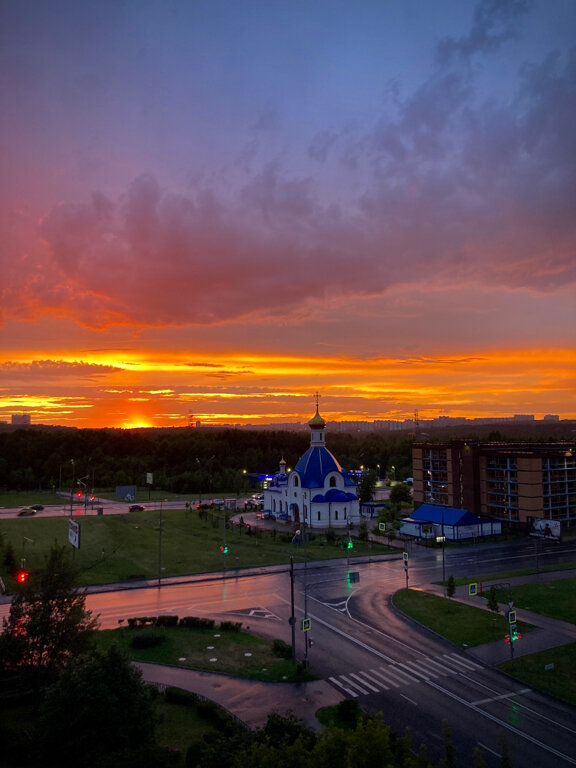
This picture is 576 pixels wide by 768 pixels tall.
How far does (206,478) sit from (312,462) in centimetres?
6170

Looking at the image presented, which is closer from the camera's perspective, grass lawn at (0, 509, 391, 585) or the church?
grass lawn at (0, 509, 391, 585)

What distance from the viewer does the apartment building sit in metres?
84.4

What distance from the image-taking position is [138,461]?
17088cm

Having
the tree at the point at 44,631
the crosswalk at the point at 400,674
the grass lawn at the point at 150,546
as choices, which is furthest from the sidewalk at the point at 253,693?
the grass lawn at the point at 150,546

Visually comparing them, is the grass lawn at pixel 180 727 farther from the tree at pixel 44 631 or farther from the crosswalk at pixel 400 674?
the crosswalk at pixel 400 674

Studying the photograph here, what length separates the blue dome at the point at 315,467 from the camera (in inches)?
3688

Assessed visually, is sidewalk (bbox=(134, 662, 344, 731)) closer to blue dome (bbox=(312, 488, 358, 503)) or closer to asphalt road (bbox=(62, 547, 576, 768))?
asphalt road (bbox=(62, 547, 576, 768))

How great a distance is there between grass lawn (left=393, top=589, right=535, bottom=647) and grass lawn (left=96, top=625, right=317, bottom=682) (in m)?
12.7

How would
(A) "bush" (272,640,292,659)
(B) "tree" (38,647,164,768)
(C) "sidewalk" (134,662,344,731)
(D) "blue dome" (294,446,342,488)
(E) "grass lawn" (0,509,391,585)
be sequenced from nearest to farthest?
(B) "tree" (38,647,164,768) < (C) "sidewalk" (134,662,344,731) < (A) "bush" (272,640,292,659) < (E) "grass lawn" (0,509,391,585) < (D) "blue dome" (294,446,342,488)

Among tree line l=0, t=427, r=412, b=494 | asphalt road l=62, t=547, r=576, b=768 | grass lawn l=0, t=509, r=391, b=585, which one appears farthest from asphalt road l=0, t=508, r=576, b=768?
tree line l=0, t=427, r=412, b=494

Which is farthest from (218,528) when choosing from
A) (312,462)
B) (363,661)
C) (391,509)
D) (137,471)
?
(137,471)

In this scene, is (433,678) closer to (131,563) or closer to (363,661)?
(363,661)

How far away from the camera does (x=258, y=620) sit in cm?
4447

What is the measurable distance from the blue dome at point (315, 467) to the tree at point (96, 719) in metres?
70.8
